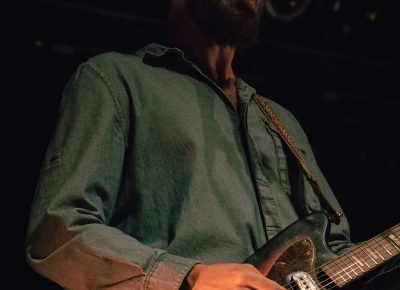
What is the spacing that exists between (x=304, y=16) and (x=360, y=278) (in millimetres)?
2644

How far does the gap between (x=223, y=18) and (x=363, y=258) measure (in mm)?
1009

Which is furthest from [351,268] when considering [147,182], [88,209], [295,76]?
[295,76]

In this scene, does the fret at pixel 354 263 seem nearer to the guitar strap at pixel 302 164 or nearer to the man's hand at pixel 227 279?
the guitar strap at pixel 302 164

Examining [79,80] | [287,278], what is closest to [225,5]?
[79,80]

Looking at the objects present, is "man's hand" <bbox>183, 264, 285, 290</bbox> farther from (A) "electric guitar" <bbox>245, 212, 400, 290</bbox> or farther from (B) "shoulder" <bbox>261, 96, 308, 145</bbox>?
(B) "shoulder" <bbox>261, 96, 308, 145</bbox>

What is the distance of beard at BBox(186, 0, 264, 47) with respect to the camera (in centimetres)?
212

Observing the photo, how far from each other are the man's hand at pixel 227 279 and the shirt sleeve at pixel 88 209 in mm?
38

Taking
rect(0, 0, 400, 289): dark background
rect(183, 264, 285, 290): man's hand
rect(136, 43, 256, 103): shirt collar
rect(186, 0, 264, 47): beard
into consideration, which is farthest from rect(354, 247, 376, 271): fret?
rect(0, 0, 400, 289): dark background

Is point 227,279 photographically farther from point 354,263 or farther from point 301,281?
point 354,263

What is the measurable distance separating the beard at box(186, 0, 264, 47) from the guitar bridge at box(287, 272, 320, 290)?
3.28 feet

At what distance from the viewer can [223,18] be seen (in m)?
2.12

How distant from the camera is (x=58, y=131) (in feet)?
5.60

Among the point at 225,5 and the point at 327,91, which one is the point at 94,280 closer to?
the point at 225,5

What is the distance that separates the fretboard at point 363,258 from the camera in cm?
159
